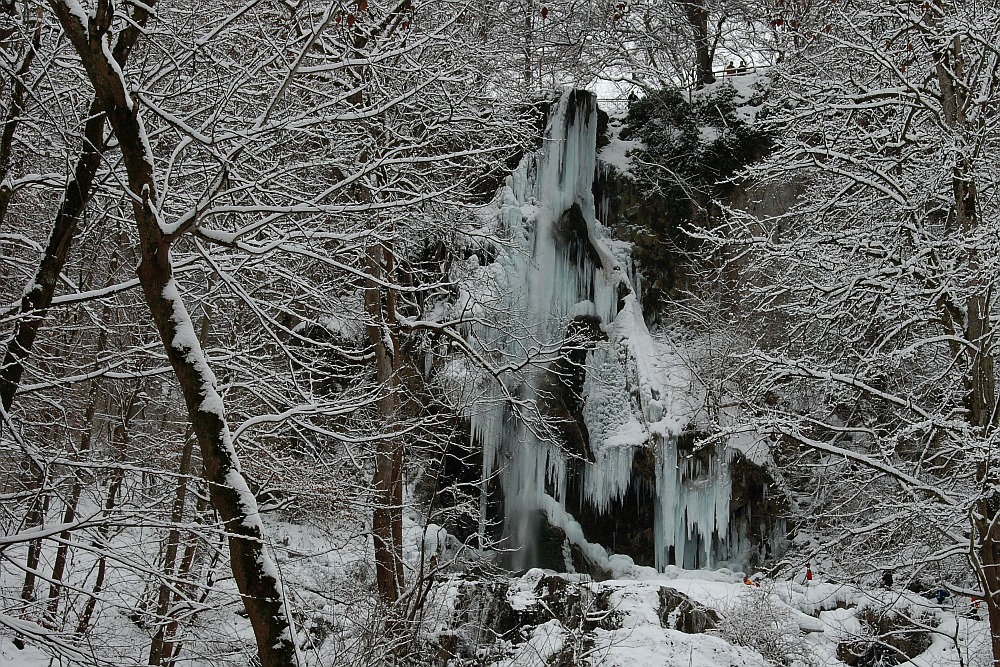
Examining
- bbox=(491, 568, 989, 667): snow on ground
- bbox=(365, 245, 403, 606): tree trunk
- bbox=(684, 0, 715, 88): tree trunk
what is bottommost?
bbox=(491, 568, 989, 667): snow on ground

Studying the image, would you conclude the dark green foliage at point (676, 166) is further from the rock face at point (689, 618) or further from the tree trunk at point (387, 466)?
the tree trunk at point (387, 466)

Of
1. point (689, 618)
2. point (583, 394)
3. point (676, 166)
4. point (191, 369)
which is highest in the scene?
point (676, 166)

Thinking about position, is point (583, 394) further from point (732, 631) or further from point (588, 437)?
point (732, 631)

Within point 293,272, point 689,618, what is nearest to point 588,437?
point 689,618

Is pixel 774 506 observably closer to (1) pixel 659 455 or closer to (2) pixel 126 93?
(1) pixel 659 455

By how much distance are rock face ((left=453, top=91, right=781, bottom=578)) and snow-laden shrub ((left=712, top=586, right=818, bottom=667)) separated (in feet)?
13.3

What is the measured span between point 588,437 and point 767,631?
5772mm

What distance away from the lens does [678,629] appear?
8625 mm

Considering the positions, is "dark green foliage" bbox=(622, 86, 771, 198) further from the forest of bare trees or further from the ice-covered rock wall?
the forest of bare trees

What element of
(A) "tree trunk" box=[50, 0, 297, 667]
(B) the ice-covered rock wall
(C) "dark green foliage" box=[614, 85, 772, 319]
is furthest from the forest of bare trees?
(C) "dark green foliage" box=[614, 85, 772, 319]

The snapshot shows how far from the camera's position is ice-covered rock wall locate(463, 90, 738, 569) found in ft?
42.2

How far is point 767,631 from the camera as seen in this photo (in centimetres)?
813

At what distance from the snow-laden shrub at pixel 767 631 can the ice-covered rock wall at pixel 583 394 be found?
4.06 metres

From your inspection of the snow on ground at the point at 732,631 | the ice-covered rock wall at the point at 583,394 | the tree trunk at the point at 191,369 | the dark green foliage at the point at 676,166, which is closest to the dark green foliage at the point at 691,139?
the dark green foliage at the point at 676,166
